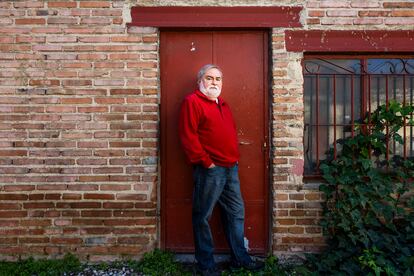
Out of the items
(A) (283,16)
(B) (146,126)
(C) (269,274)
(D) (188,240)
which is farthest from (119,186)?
(A) (283,16)

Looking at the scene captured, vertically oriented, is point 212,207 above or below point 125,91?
below

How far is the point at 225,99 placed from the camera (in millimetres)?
4023

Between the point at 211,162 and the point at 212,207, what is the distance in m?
0.47

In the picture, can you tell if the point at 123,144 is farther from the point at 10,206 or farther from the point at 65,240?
the point at 10,206

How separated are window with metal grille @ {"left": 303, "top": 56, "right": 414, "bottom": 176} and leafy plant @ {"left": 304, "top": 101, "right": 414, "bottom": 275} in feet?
0.45

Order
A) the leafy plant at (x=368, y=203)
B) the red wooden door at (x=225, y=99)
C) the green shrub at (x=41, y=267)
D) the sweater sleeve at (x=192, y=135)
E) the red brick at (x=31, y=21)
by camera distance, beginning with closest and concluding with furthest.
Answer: the sweater sleeve at (x=192, y=135) → the leafy plant at (x=368, y=203) → the green shrub at (x=41, y=267) → the red brick at (x=31, y=21) → the red wooden door at (x=225, y=99)

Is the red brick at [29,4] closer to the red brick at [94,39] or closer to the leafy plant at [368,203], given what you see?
the red brick at [94,39]

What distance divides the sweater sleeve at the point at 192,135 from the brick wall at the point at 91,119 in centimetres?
52

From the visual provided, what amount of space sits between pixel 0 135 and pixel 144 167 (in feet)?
5.08

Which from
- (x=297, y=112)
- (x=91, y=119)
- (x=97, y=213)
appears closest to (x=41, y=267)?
(x=97, y=213)

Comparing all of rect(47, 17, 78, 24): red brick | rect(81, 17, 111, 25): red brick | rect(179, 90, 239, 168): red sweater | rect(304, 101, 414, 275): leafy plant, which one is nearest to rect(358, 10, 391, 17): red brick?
rect(304, 101, 414, 275): leafy plant

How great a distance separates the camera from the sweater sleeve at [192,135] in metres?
3.44

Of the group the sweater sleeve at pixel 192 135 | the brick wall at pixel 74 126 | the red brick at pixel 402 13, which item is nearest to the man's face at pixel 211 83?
the sweater sleeve at pixel 192 135

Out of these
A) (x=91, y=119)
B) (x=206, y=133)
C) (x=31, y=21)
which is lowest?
(x=206, y=133)
